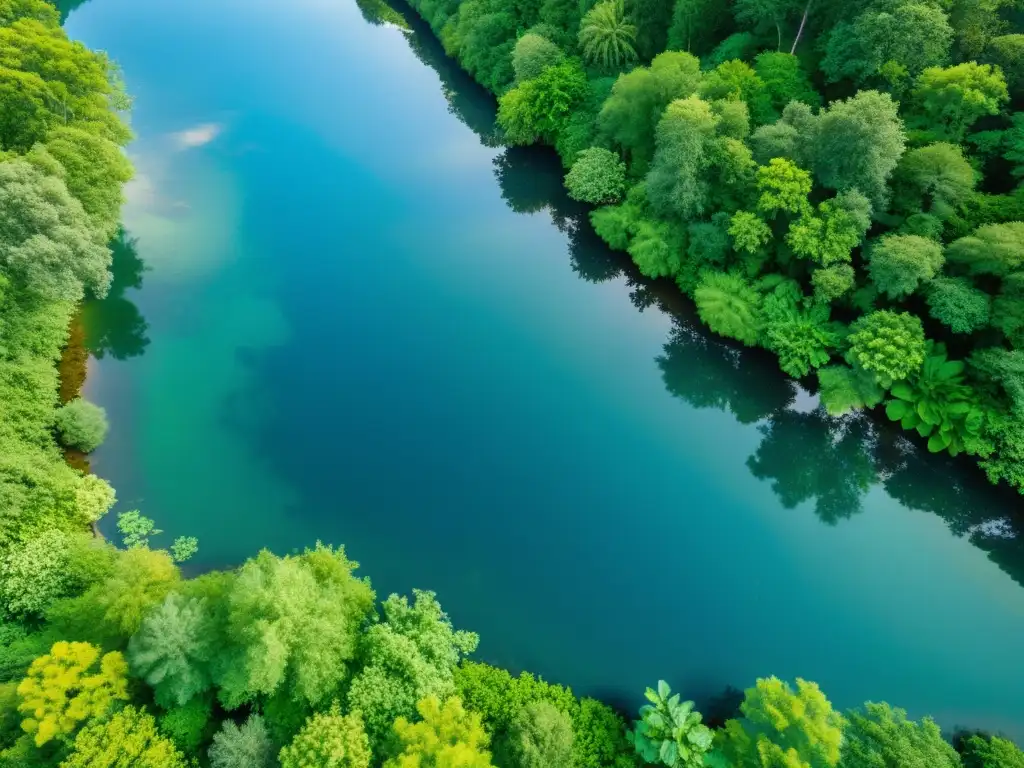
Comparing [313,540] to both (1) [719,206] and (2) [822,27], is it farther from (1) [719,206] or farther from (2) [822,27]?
(2) [822,27]

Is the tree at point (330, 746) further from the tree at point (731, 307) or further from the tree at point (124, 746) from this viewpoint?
the tree at point (731, 307)

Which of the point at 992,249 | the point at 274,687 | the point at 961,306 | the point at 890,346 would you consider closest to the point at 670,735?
the point at 274,687

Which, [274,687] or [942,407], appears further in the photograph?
[942,407]

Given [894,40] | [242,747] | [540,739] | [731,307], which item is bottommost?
[242,747]

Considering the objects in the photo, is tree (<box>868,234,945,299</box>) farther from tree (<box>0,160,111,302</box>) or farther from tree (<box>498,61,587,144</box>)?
tree (<box>0,160,111,302</box>)

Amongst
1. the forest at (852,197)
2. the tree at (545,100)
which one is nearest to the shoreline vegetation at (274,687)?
the forest at (852,197)

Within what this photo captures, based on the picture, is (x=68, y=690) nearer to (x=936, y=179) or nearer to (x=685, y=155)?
(x=685, y=155)
